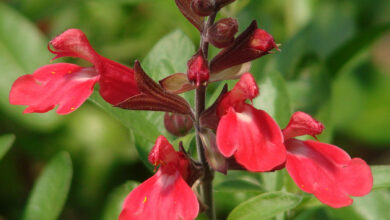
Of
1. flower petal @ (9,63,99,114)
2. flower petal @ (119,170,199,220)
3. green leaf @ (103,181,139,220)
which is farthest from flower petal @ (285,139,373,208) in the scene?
green leaf @ (103,181,139,220)

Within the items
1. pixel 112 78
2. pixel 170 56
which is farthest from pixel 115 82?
pixel 170 56

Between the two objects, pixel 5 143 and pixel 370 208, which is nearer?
pixel 5 143

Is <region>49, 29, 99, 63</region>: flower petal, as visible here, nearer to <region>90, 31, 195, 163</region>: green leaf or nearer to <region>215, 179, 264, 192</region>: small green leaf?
<region>90, 31, 195, 163</region>: green leaf

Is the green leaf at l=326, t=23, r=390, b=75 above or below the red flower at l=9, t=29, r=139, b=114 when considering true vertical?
below

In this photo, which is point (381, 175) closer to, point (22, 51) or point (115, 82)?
point (115, 82)

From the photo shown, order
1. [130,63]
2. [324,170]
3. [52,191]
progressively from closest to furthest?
[324,170], [52,191], [130,63]

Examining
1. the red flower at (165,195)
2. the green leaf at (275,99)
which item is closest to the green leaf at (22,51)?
the green leaf at (275,99)
